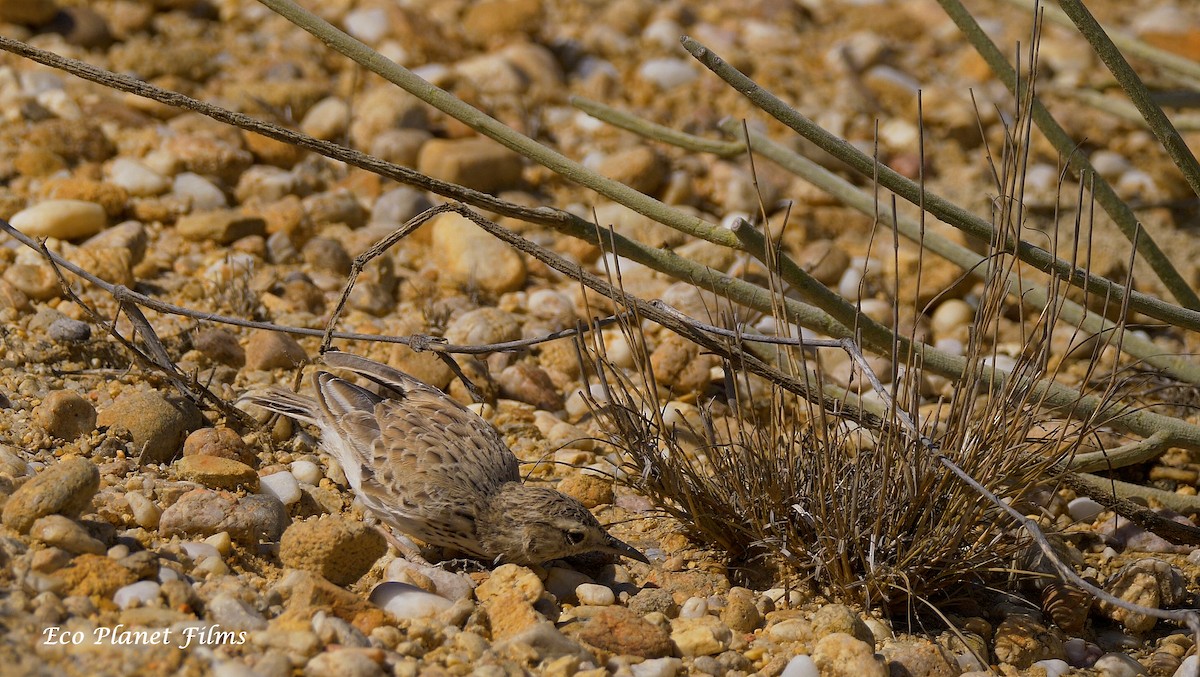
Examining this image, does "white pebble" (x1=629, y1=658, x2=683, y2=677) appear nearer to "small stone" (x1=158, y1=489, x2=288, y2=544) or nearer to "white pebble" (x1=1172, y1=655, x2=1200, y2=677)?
"small stone" (x1=158, y1=489, x2=288, y2=544)

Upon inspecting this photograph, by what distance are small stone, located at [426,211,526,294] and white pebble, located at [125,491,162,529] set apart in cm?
192

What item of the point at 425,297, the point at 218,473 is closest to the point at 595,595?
the point at 218,473

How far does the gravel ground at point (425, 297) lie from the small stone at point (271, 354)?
0.04ft

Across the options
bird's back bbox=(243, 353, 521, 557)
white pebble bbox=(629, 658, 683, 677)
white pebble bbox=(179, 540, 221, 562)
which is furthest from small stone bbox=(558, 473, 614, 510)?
white pebble bbox=(179, 540, 221, 562)

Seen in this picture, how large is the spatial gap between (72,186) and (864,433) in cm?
322

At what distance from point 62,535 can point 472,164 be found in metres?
2.92

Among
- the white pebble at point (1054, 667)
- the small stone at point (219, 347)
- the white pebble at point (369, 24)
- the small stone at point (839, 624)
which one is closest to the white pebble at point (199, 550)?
the small stone at point (219, 347)

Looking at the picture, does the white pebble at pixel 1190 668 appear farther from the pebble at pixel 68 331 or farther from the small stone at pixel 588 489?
the pebble at pixel 68 331

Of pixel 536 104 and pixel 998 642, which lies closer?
pixel 998 642

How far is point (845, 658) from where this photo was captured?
9.66ft

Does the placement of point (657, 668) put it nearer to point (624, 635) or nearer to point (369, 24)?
point (624, 635)

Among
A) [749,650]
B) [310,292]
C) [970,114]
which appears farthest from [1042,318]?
[970,114]

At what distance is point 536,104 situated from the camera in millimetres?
6184

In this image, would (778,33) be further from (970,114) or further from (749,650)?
(749,650)
